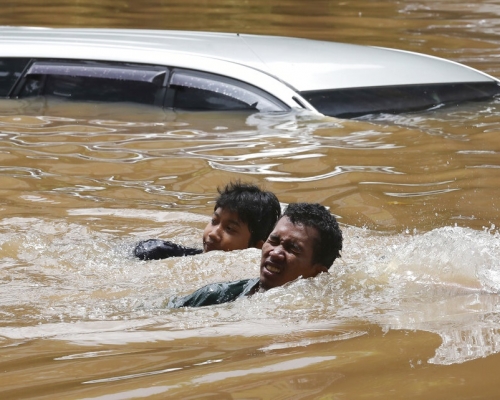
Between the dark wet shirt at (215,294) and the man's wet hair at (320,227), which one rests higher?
the man's wet hair at (320,227)

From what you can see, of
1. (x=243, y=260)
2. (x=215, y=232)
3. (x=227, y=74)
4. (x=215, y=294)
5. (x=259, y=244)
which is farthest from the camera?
(x=227, y=74)

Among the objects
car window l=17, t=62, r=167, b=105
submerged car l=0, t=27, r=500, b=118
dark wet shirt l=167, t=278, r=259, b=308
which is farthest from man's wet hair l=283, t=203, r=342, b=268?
car window l=17, t=62, r=167, b=105

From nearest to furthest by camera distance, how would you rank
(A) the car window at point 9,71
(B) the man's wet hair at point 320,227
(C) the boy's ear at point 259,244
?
1. (B) the man's wet hair at point 320,227
2. (C) the boy's ear at point 259,244
3. (A) the car window at point 9,71

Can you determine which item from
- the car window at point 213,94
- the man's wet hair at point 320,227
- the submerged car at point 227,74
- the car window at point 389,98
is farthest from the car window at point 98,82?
the man's wet hair at point 320,227

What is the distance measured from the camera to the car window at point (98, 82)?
25.8 feet

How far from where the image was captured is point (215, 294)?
16.2 ft

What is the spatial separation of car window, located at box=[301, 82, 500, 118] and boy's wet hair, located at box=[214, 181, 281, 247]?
1.68m

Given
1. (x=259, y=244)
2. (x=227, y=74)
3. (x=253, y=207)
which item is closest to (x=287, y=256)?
(x=253, y=207)

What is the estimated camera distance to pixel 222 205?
5980 mm

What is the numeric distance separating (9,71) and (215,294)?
155 inches

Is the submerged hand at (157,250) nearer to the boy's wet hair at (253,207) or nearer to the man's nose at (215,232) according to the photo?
the man's nose at (215,232)

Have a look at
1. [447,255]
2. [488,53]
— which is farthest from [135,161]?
[488,53]

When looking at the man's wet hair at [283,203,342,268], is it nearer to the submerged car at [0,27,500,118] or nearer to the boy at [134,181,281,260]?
the boy at [134,181,281,260]

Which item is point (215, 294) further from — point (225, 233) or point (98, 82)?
point (98, 82)
